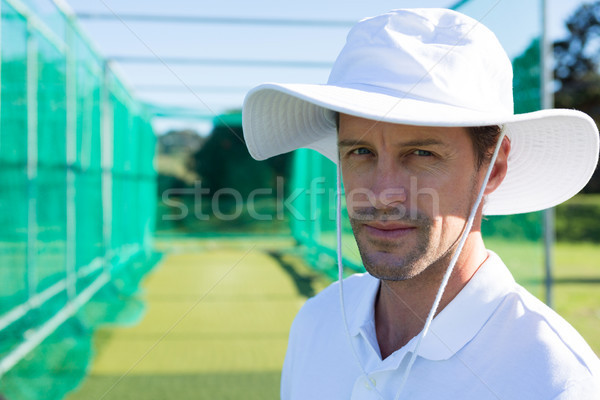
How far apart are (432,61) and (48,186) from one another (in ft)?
12.8

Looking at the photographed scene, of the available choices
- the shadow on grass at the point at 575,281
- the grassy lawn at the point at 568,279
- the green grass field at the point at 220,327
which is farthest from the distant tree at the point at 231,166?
the shadow on grass at the point at 575,281

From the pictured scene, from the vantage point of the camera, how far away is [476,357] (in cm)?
101

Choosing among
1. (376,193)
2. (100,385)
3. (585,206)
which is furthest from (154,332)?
(585,206)

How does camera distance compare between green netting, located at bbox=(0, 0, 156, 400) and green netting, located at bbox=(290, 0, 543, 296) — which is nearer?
green netting, located at bbox=(0, 0, 156, 400)

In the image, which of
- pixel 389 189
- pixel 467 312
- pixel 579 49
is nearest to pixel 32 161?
pixel 389 189

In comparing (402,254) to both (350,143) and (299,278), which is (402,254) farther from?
(299,278)

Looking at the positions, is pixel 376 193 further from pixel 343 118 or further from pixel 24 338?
pixel 24 338

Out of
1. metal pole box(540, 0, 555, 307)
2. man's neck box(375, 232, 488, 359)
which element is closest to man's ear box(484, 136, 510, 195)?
man's neck box(375, 232, 488, 359)

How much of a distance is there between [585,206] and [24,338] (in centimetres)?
1950

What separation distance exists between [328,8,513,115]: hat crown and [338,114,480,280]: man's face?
84 millimetres

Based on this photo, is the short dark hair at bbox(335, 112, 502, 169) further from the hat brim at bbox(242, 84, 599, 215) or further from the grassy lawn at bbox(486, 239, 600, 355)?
the grassy lawn at bbox(486, 239, 600, 355)

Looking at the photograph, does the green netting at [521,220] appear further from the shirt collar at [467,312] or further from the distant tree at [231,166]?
the distant tree at [231,166]

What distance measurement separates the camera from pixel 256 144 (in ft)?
4.33

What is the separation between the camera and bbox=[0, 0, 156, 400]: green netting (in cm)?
350
